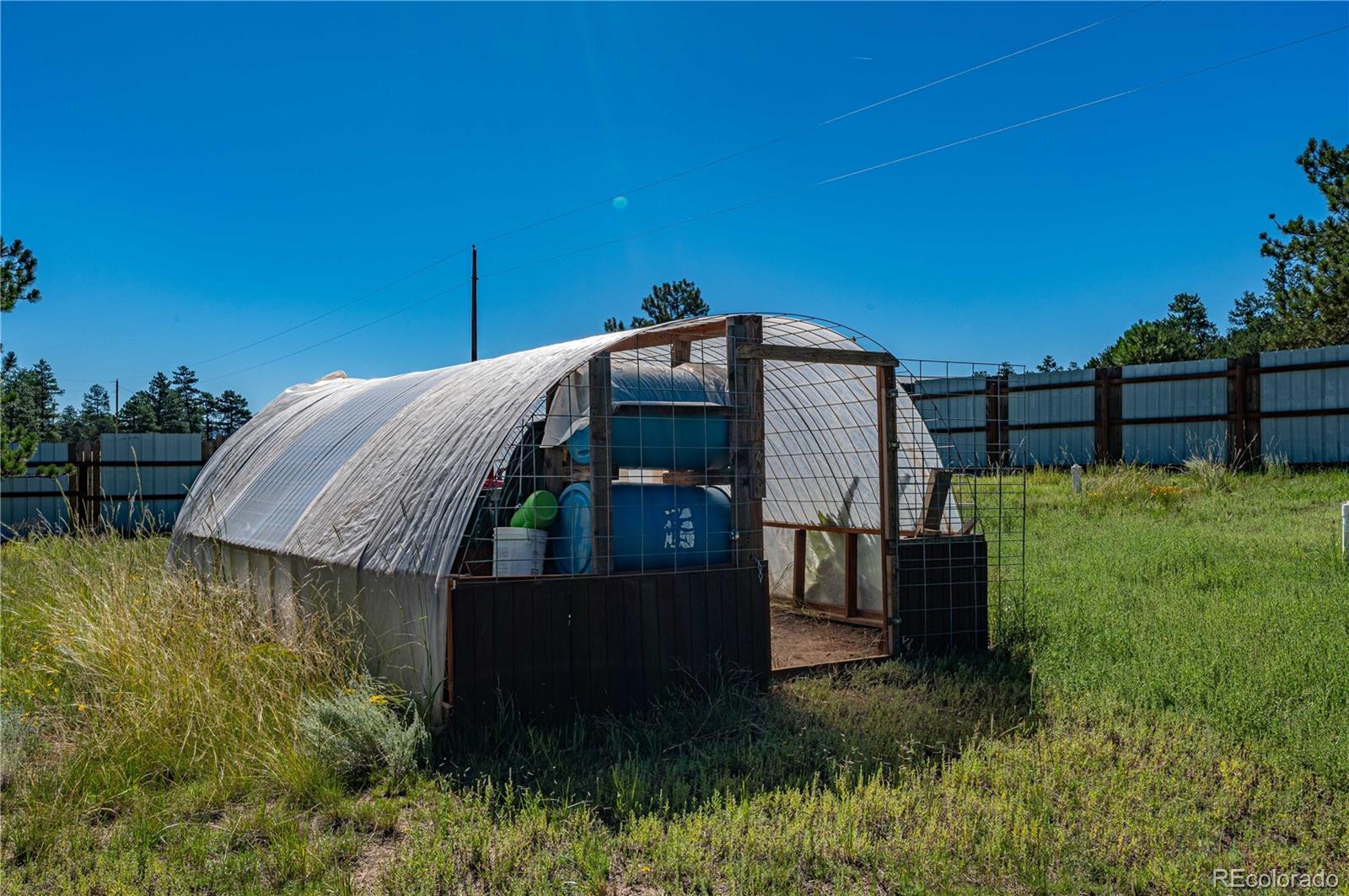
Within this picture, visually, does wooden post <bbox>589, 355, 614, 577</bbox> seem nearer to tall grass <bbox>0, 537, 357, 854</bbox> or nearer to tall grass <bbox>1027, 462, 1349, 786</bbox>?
tall grass <bbox>0, 537, 357, 854</bbox>

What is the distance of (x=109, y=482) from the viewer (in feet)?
→ 54.6

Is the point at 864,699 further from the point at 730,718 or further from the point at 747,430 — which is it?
the point at 747,430

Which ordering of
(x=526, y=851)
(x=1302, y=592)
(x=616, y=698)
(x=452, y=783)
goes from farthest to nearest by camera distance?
(x=1302, y=592)
(x=616, y=698)
(x=452, y=783)
(x=526, y=851)

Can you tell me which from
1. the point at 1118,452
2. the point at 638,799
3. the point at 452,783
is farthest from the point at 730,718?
the point at 1118,452

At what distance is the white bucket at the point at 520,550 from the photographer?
6312mm

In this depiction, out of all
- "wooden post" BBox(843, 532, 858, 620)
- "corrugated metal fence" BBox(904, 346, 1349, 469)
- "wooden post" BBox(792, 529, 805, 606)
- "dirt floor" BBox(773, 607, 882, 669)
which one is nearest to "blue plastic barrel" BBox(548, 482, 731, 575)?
"dirt floor" BBox(773, 607, 882, 669)

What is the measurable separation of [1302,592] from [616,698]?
638 cm

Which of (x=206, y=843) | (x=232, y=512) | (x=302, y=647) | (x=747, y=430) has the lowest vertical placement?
(x=206, y=843)

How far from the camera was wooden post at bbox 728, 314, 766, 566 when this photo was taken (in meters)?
6.78

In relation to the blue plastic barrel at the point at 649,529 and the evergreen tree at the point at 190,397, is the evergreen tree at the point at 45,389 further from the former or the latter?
the blue plastic barrel at the point at 649,529

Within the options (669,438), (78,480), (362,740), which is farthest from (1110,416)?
(78,480)

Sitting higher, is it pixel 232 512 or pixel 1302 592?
pixel 232 512

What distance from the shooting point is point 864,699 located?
6.32 meters

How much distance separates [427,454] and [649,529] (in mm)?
1727
